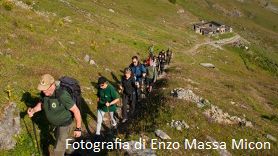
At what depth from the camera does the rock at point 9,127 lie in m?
15.5

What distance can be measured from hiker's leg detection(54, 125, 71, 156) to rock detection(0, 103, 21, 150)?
3089mm

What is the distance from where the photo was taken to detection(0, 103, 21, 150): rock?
15.5 meters

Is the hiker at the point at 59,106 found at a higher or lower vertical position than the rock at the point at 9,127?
higher

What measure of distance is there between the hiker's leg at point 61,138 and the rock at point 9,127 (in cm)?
309

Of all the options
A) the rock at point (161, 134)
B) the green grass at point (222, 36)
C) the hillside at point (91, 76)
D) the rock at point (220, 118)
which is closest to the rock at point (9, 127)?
the hillside at point (91, 76)

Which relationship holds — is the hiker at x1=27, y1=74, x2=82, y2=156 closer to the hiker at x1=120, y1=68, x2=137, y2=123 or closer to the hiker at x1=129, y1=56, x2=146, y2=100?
the hiker at x1=120, y1=68, x2=137, y2=123

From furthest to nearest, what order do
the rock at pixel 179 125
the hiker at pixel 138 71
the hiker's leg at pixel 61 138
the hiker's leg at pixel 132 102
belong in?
the hiker at pixel 138 71, the hiker's leg at pixel 132 102, the rock at pixel 179 125, the hiker's leg at pixel 61 138

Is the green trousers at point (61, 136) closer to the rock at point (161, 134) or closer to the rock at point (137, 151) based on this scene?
the rock at point (137, 151)

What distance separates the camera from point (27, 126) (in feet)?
55.5

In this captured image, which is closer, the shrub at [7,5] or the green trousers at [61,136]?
the green trousers at [61,136]

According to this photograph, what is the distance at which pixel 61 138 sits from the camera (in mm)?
13234

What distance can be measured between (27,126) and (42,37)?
1352 centimetres

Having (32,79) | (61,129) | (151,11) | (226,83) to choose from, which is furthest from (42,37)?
(151,11)

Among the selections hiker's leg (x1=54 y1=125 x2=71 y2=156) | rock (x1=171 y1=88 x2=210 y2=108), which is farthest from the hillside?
hiker's leg (x1=54 y1=125 x2=71 y2=156)
